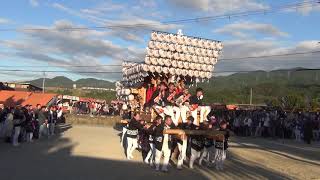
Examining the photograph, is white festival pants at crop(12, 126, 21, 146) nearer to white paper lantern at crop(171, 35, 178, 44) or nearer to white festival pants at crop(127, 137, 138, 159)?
white festival pants at crop(127, 137, 138, 159)

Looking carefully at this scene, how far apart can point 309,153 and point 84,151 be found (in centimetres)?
1252

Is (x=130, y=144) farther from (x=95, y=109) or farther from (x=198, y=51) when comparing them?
(x=95, y=109)

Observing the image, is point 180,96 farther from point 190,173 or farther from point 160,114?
point 190,173

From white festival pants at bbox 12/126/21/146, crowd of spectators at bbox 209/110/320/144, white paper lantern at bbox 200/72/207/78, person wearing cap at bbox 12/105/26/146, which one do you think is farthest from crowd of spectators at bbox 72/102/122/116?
white paper lantern at bbox 200/72/207/78

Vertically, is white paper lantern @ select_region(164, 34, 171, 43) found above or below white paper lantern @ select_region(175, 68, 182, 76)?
above

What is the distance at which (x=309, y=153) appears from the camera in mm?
26953

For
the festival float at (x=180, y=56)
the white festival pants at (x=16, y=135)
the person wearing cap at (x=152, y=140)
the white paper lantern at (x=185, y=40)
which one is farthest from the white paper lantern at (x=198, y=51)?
the white festival pants at (x=16, y=135)

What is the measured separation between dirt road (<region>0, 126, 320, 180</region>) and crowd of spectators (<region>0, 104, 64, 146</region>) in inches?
24.6

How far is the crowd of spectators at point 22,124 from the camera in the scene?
2228 centimetres

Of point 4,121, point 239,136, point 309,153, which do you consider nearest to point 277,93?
point 239,136

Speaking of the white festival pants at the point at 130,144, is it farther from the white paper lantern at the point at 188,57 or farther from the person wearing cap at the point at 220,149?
the white paper lantern at the point at 188,57

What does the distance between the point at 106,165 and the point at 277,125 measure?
2506 cm

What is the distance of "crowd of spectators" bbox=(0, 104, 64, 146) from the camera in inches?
877

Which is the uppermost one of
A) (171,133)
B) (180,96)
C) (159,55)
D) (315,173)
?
(159,55)
